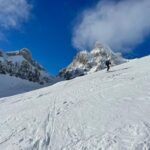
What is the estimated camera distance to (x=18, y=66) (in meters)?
143

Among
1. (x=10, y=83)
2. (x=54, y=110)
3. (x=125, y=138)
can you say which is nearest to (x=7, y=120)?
(x=54, y=110)

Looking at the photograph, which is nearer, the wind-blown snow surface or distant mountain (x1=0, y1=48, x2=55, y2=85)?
the wind-blown snow surface

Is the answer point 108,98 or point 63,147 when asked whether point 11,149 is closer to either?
point 63,147

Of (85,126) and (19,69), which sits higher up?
(19,69)

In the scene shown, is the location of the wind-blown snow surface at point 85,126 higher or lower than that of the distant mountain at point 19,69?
lower

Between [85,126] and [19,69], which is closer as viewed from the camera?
[85,126]

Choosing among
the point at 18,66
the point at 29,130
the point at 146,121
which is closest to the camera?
the point at 146,121

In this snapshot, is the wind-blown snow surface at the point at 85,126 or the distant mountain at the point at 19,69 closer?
the wind-blown snow surface at the point at 85,126

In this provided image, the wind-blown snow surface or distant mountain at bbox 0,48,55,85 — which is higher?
distant mountain at bbox 0,48,55,85

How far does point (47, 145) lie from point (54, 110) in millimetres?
6455

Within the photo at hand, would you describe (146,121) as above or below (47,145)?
above

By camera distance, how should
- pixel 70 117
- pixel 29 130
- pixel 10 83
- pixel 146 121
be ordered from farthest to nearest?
pixel 10 83 < pixel 70 117 < pixel 29 130 < pixel 146 121

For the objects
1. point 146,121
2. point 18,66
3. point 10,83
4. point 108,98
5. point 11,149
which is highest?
point 18,66

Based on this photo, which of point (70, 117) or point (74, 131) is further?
point (70, 117)
